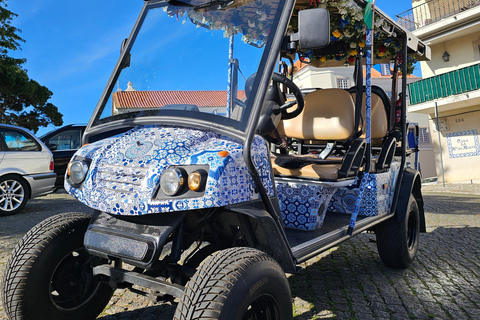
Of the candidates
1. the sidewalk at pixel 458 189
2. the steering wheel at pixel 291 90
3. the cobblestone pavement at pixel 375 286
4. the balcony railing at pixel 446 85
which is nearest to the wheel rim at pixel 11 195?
the cobblestone pavement at pixel 375 286

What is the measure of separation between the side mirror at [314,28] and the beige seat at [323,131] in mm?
1332

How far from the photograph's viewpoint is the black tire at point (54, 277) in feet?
7.80

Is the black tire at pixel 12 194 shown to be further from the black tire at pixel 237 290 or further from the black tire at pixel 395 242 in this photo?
the black tire at pixel 237 290

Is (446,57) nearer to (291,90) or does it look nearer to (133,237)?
(291,90)

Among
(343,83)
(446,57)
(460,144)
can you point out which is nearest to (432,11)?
(446,57)

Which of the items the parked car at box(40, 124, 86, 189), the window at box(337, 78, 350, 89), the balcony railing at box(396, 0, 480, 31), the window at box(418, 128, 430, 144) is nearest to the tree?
the parked car at box(40, 124, 86, 189)

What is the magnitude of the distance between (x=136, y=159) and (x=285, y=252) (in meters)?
1.02

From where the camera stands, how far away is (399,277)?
431cm

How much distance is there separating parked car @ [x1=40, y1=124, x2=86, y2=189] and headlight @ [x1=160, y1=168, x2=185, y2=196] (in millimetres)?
9170

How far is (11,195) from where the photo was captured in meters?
8.34

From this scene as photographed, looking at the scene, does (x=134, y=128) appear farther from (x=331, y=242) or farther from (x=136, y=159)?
(x=331, y=242)

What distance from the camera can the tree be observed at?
15.8 m

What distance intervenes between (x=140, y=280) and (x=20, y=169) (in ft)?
24.4

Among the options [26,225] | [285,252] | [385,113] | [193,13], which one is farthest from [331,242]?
[26,225]
